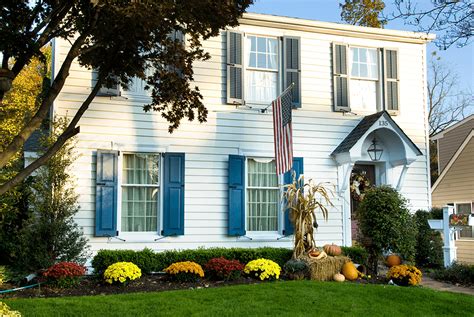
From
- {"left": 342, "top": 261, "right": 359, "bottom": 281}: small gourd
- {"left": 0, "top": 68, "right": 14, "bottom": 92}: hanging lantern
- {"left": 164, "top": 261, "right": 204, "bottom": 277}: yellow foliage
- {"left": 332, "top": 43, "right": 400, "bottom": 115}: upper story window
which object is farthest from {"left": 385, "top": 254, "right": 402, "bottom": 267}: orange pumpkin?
{"left": 0, "top": 68, "right": 14, "bottom": 92}: hanging lantern

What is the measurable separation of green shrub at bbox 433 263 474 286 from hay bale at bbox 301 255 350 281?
7.24 ft

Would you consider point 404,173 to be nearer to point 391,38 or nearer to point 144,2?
point 391,38

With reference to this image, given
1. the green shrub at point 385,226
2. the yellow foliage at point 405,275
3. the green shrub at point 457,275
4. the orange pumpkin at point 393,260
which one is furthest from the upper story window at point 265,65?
the green shrub at point 457,275

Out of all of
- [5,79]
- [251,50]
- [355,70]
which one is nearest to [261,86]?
[251,50]

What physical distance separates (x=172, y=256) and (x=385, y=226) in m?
4.20

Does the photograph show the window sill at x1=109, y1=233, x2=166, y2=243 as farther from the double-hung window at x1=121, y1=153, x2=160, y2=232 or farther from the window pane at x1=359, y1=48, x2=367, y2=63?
the window pane at x1=359, y1=48, x2=367, y2=63

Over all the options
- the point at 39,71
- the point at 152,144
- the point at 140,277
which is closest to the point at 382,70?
the point at 152,144

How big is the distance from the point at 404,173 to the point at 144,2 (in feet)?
27.7

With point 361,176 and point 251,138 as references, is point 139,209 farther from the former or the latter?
point 361,176

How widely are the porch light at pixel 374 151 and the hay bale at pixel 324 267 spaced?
143 inches

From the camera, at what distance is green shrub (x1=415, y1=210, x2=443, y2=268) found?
12.2 metres

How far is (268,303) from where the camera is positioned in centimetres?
719

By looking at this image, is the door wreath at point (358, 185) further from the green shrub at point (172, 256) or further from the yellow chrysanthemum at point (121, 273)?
the yellow chrysanthemum at point (121, 273)

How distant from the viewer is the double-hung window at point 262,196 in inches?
459
